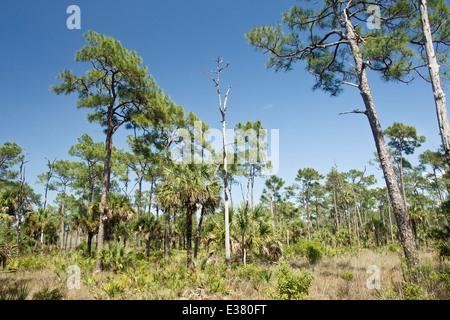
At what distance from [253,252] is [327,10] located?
12156mm

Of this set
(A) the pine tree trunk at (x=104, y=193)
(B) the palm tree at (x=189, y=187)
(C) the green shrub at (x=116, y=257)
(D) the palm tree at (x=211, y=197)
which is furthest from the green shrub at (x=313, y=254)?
(A) the pine tree trunk at (x=104, y=193)

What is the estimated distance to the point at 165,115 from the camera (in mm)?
12977

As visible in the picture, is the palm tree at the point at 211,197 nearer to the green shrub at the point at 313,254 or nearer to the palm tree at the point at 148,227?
the green shrub at the point at 313,254

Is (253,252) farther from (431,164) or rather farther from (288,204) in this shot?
(431,164)

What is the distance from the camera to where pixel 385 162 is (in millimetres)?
6797

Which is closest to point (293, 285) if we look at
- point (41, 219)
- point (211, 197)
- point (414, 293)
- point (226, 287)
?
point (226, 287)

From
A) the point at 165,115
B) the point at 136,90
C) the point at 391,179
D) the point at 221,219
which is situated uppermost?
the point at 136,90

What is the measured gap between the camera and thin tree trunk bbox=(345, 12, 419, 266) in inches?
239

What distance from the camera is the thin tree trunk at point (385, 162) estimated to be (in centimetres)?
606

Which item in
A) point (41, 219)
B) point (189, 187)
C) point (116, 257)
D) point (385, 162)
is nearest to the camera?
point (385, 162)

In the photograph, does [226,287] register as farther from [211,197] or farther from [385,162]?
[385,162]

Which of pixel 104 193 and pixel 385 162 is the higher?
pixel 385 162
